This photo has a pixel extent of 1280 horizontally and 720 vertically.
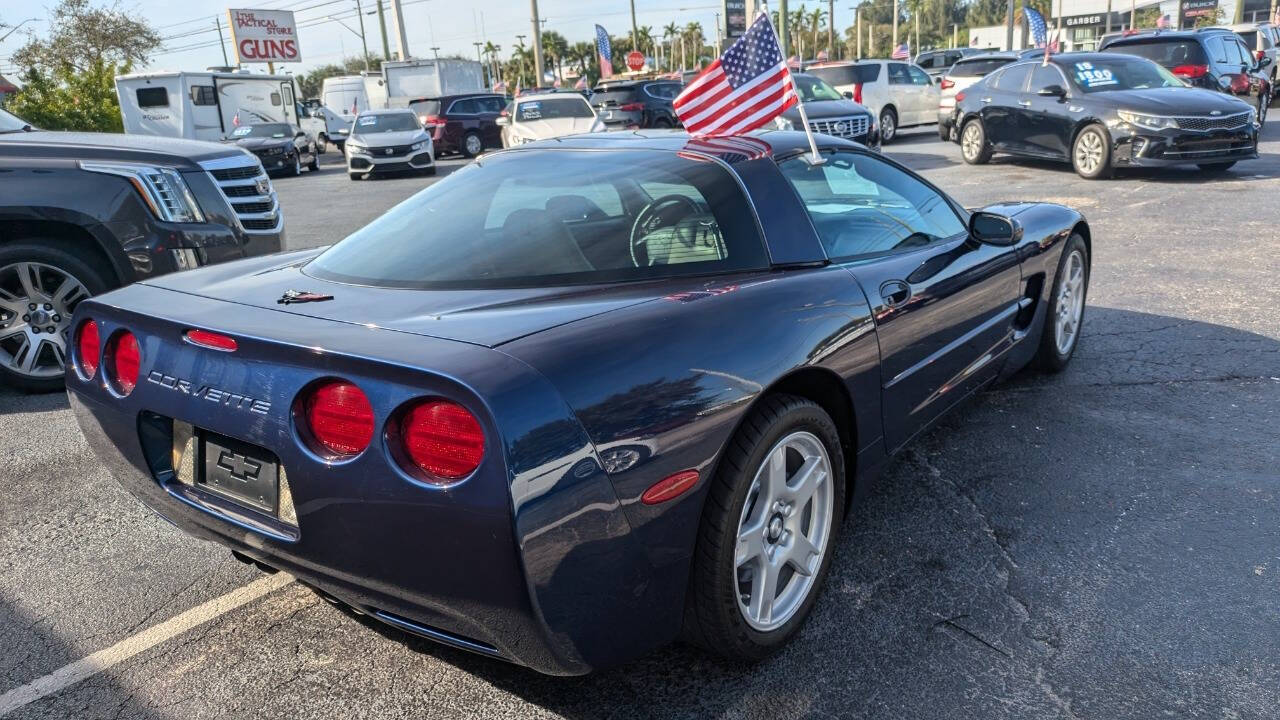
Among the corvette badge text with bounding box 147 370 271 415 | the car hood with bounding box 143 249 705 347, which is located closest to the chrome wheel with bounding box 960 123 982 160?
the car hood with bounding box 143 249 705 347

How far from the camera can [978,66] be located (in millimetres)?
18328

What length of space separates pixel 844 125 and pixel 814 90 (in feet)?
6.22

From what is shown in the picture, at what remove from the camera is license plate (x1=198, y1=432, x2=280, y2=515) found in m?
2.09

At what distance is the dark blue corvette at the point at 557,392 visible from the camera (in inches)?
73.3

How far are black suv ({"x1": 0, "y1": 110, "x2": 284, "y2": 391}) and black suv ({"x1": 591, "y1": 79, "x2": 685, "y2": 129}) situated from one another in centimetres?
1645

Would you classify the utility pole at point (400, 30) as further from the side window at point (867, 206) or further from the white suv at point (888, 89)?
the side window at point (867, 206)

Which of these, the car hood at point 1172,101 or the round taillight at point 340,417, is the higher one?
the car hood at point 1172,101

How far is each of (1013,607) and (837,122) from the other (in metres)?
12.4

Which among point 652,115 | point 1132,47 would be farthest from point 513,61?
point 1132,47

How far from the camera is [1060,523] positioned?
3.17m

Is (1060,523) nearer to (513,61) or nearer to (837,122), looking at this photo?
(837,122)

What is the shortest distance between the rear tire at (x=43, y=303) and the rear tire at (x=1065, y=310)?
15.6 ft

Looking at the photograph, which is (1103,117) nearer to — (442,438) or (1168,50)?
(1168,50)

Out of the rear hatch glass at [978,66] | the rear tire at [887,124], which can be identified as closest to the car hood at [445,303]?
the rear tire at [887,124]
